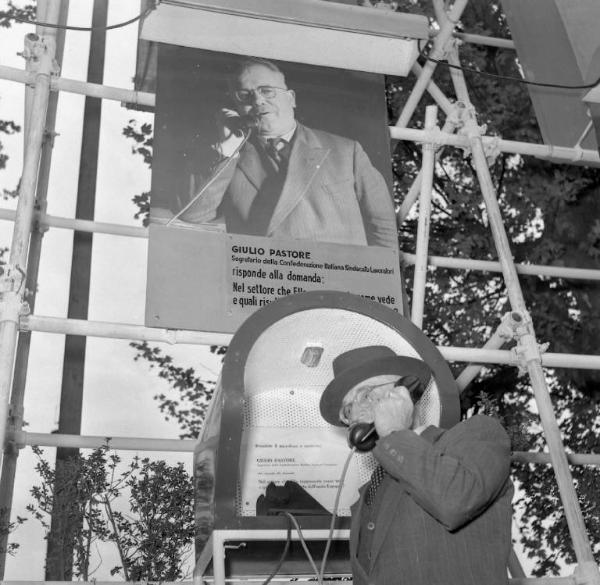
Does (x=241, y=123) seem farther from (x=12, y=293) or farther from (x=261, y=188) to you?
(x=12, y=293)

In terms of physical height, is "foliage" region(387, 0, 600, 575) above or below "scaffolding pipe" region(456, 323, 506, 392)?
above

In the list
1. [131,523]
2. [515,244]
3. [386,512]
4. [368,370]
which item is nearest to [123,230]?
[131,523]

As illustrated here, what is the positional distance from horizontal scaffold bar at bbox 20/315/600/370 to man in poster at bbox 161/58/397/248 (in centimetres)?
57

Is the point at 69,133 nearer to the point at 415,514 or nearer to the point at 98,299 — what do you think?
the point at 98,299

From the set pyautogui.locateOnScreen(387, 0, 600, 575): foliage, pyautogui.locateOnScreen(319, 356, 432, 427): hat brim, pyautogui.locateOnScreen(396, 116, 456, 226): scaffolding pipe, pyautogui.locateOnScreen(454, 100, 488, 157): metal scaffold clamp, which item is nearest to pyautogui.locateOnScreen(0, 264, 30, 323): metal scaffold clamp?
pyautogui.locateOnScreen(319, 356, 432, 427): hat brim

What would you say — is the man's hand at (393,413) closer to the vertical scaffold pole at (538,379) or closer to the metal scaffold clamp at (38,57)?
the vertical scaffold pole at (538,379)

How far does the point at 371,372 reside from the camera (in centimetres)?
266

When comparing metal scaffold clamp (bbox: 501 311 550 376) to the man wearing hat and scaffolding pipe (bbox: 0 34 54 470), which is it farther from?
scaffolding pipe (bbox: 0 34 54 470)

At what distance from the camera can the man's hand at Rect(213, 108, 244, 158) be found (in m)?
4.05

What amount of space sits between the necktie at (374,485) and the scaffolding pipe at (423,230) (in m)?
1.21

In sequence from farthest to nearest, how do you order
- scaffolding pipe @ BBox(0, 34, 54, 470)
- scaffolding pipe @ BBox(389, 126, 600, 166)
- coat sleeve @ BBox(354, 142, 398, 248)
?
scaffolding pipe @ BBox(389, 126, 600, 166), coat sleeve @ BBox(354, 142, 398, 248), scaffolding pipe @ BBox(0, 34, 54, 470)

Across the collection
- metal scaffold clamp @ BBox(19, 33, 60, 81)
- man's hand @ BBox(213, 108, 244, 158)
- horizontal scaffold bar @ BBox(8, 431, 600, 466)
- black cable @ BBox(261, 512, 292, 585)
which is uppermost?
metal scaffold clamp @ BBox(19, 33, 60, 81)

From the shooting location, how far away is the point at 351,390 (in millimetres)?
2699

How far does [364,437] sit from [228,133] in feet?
6.99
